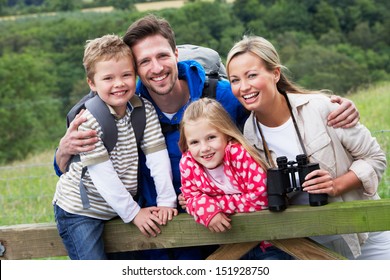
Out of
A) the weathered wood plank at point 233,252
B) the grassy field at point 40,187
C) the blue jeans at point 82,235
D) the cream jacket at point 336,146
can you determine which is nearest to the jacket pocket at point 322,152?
the cream jacket at point 336,146

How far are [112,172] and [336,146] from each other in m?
1.16

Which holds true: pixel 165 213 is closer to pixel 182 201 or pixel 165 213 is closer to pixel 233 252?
pixel 182 201

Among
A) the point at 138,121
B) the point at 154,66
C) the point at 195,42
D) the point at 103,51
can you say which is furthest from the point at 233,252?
the point at 195,42

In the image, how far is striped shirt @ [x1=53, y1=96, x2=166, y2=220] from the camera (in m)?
3.81

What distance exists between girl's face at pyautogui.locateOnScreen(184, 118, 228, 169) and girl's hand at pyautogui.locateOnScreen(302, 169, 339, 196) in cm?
45

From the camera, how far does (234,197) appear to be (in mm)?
3641

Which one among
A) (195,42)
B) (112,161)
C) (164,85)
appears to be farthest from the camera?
(195,42)

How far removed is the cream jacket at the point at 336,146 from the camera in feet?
12.5

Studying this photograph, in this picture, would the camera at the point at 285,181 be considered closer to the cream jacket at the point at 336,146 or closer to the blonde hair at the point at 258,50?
the cream jacket at the point at 336,146

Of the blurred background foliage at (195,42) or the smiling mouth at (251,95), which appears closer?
the smiling mouth at (251,95)

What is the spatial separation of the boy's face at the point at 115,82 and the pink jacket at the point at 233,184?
17.9 inches

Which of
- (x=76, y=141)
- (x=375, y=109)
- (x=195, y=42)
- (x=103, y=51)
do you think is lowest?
(x=195, y=42)

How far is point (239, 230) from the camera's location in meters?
3.60

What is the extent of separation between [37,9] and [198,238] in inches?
2541
